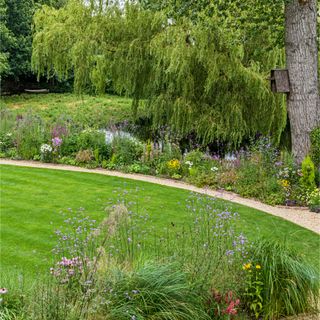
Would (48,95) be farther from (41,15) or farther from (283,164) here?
(283,164)

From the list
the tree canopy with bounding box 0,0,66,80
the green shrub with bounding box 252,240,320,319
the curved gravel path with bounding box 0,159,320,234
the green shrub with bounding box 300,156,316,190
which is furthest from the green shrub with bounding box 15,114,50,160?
the tree canopy with bounding box 0,0,66,80

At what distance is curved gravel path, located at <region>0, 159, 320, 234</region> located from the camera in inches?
311

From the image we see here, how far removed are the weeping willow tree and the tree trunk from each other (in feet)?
9.04

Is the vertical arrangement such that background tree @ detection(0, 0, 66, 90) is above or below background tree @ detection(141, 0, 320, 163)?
above

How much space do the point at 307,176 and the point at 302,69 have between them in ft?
7.42

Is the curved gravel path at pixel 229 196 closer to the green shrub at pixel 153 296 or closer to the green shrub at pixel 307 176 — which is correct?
the green shrub at pixel 307 176

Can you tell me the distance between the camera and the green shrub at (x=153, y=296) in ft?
11.7

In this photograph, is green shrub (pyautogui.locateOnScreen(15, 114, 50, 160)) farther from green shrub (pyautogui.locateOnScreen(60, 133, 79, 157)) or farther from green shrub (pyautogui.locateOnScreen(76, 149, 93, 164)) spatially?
green shrub (pyautogui.locateOnScreen(76, 149, 93, 164))

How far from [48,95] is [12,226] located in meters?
25.3

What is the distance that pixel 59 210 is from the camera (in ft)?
25.0

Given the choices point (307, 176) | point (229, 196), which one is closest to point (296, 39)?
point (307, 176)

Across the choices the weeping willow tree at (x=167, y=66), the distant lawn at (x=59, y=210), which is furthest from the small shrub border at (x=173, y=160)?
the weeping willow tree at (x=167, y=66)

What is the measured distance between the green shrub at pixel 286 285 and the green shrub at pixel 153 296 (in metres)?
0.69

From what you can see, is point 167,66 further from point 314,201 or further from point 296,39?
point 314,201
